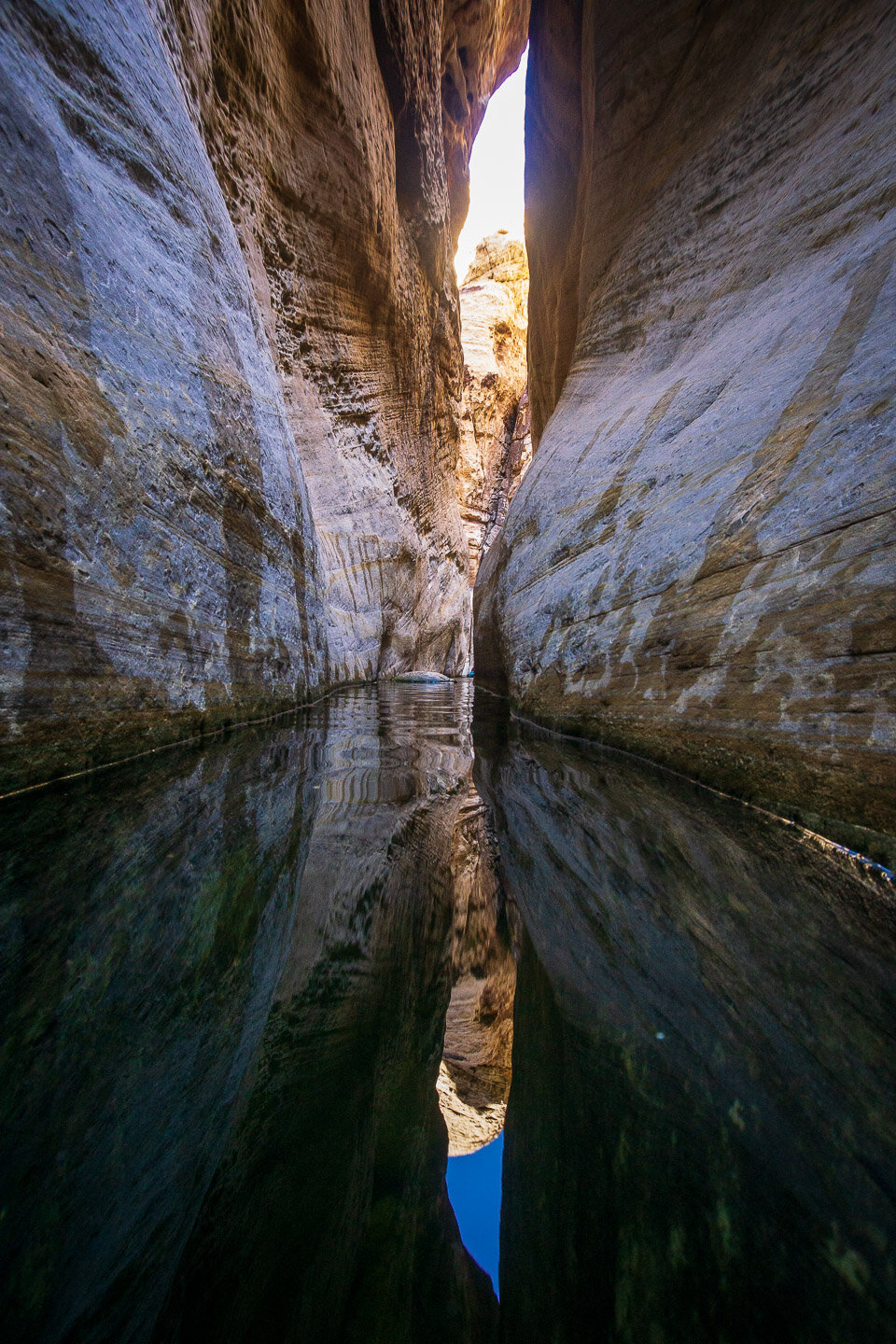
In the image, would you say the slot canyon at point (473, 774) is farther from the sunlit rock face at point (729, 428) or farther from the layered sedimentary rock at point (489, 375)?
the layered sedimentary rock at point (489, 375)

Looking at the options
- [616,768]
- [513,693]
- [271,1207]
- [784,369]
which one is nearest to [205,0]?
[784,369]

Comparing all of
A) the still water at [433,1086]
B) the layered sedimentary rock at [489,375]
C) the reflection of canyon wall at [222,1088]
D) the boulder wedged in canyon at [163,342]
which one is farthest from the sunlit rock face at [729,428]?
the layered sedimentary rock at [489,375]

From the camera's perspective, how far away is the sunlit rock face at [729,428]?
192 cm

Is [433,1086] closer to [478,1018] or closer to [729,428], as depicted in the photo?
[478,1018]

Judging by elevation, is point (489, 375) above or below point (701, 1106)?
above

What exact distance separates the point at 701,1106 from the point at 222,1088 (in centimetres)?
65

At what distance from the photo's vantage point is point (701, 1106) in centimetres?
Answer: 73

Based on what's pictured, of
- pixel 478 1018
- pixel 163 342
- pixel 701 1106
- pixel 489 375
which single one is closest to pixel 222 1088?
pixel 478 1018

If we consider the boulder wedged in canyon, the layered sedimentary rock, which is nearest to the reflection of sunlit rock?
the boulder wedged in canyon

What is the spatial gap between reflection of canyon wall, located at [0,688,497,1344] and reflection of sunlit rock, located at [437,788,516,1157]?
4cm

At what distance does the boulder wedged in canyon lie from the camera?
1.99 metres

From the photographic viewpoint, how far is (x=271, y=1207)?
1.94ft

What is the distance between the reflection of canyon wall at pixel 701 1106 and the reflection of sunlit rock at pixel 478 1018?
3 centimetres

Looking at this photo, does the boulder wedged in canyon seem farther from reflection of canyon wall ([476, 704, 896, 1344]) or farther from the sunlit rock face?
the sunlit rock face
